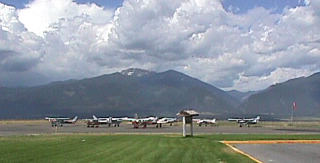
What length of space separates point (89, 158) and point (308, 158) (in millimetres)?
10301

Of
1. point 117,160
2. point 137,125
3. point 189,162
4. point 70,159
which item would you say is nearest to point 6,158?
point 70,159

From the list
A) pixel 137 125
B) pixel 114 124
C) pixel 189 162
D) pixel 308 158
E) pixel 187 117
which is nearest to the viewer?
pixel 189 162

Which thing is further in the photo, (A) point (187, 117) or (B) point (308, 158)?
(A) point (187, 117)

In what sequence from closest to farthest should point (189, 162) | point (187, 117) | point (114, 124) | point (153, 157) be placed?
point (189, 162) → point (153, 157) → point (187, 117) → point (114, 124)

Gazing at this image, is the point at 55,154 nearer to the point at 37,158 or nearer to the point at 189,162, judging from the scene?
the point at 37,158

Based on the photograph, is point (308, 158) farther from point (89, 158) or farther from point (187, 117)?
point (187, 117)

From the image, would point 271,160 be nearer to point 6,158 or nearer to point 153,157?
point 153,157

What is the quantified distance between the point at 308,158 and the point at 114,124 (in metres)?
72.0

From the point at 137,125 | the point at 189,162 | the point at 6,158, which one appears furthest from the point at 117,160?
the point at 137,125

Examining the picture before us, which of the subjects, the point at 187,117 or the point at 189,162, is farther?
the point at 187,117

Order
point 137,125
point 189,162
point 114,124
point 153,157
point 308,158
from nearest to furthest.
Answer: point 189,162
point 153,157
point 308,158
point 137,125
point 114,124

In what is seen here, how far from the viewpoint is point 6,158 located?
1980 cm

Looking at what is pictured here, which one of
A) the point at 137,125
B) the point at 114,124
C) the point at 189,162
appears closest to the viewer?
the point at 189,162

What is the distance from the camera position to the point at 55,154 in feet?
71.1
